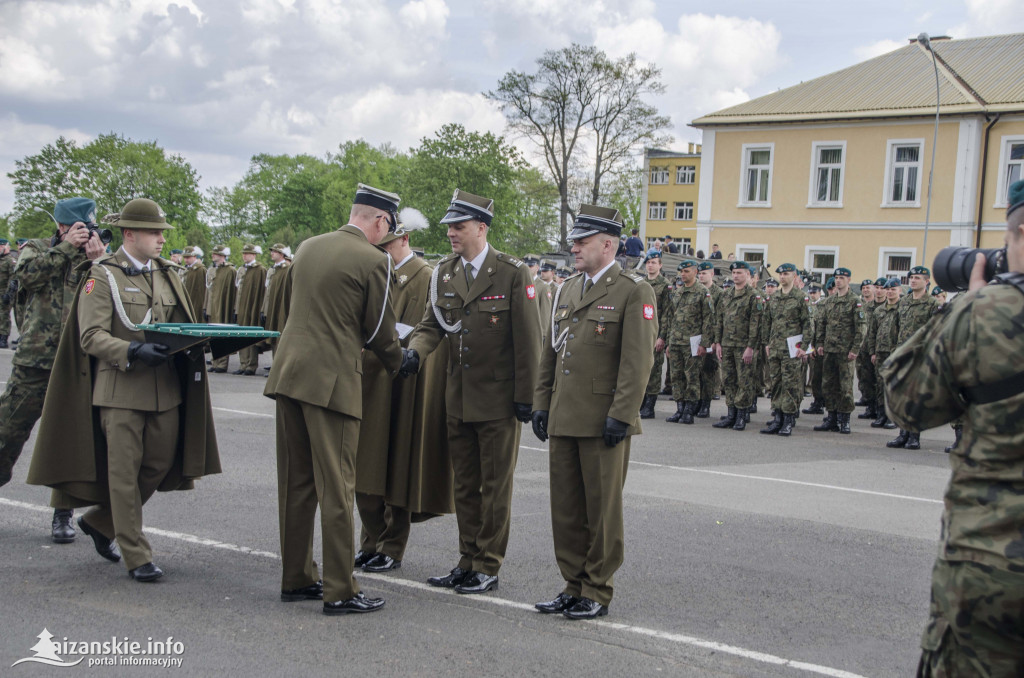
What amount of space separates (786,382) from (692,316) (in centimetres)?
193

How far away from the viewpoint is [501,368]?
5.76 meters

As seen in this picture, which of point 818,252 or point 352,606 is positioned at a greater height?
point 818,252

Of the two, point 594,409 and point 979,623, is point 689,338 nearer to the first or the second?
point 594,409

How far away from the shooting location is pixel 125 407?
18.6 ft

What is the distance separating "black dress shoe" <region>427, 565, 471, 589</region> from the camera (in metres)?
5.64

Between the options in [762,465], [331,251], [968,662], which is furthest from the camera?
[762,465]

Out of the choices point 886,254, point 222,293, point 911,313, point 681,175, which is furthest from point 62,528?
point 681,175

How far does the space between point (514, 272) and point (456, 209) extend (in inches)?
20.3

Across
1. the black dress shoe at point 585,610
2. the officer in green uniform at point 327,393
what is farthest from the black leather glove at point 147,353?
the black dress shoe at point 585,610

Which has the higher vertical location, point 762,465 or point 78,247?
point 78,247

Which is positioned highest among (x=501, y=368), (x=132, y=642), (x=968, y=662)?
(x=501, y=368)

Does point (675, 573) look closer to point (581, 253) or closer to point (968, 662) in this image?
point (581, 253)

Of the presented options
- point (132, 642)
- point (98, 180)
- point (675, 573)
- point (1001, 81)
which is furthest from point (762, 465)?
point (98, 180)

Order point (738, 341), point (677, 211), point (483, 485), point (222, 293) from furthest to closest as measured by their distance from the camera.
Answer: point (677, 211)
point (222, 293)
point (738, 341)
point (483, 485)
